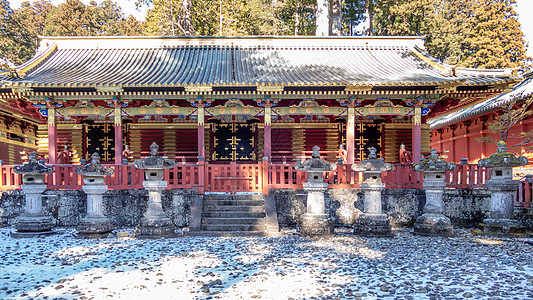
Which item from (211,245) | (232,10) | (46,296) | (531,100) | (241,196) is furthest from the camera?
(232,10)

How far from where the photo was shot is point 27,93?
13172 mm

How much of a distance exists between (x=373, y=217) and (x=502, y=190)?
370cm

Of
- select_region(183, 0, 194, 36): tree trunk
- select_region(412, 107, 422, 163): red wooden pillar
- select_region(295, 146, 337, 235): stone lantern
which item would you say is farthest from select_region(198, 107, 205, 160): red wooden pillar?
select_region(183, 0, 194, 36): tree trunk

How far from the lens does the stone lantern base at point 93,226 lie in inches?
405

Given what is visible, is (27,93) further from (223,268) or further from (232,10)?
(232,10)

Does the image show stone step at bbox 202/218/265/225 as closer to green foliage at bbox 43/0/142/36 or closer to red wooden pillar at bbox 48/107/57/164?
red wooden pillar at bbox 48/107/57/164

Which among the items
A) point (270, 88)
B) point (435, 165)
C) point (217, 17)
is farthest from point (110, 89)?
point (217, 17)

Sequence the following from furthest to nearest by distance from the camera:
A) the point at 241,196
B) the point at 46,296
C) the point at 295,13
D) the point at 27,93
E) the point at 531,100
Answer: the point at 295,13, the point at 531,100, the point at 27,93, the point at 241,196, the point at 46,296

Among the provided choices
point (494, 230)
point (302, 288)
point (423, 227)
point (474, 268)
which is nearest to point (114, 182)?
point (302, 288)

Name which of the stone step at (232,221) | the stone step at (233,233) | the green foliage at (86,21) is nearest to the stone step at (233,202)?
the stone step at (232,221)

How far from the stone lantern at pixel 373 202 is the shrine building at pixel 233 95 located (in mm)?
3033

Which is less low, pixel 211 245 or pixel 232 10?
pixel 232 10

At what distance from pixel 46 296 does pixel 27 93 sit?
10259 mm

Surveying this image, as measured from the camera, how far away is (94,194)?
1063cm
